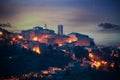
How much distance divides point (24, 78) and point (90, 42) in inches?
532

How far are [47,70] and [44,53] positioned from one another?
2.96 m

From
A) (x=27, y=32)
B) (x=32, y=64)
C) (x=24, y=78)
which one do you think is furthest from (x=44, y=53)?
(x=27, y=32)

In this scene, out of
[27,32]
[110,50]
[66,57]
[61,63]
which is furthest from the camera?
[27,32]

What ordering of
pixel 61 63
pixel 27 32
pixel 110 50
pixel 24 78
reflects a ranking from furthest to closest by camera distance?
pixel 27 32, pixel 110 50, pixel 61 63, pixel 24 78

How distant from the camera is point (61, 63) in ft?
52.8

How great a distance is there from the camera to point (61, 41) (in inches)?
941

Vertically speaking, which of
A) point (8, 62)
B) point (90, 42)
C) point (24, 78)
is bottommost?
point (24, 78)

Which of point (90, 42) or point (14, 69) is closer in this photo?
point (14, 69)

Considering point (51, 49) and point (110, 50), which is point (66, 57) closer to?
point (51, 49)

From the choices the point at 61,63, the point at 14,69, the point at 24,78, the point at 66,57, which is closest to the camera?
the point at 24,78

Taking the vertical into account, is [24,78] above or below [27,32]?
below

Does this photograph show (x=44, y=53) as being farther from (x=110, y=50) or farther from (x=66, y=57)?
(x=110, y=50)

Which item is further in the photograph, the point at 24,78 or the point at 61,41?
the point at 61,41

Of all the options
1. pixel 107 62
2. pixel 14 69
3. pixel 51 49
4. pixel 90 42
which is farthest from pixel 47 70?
pixel 90 42
